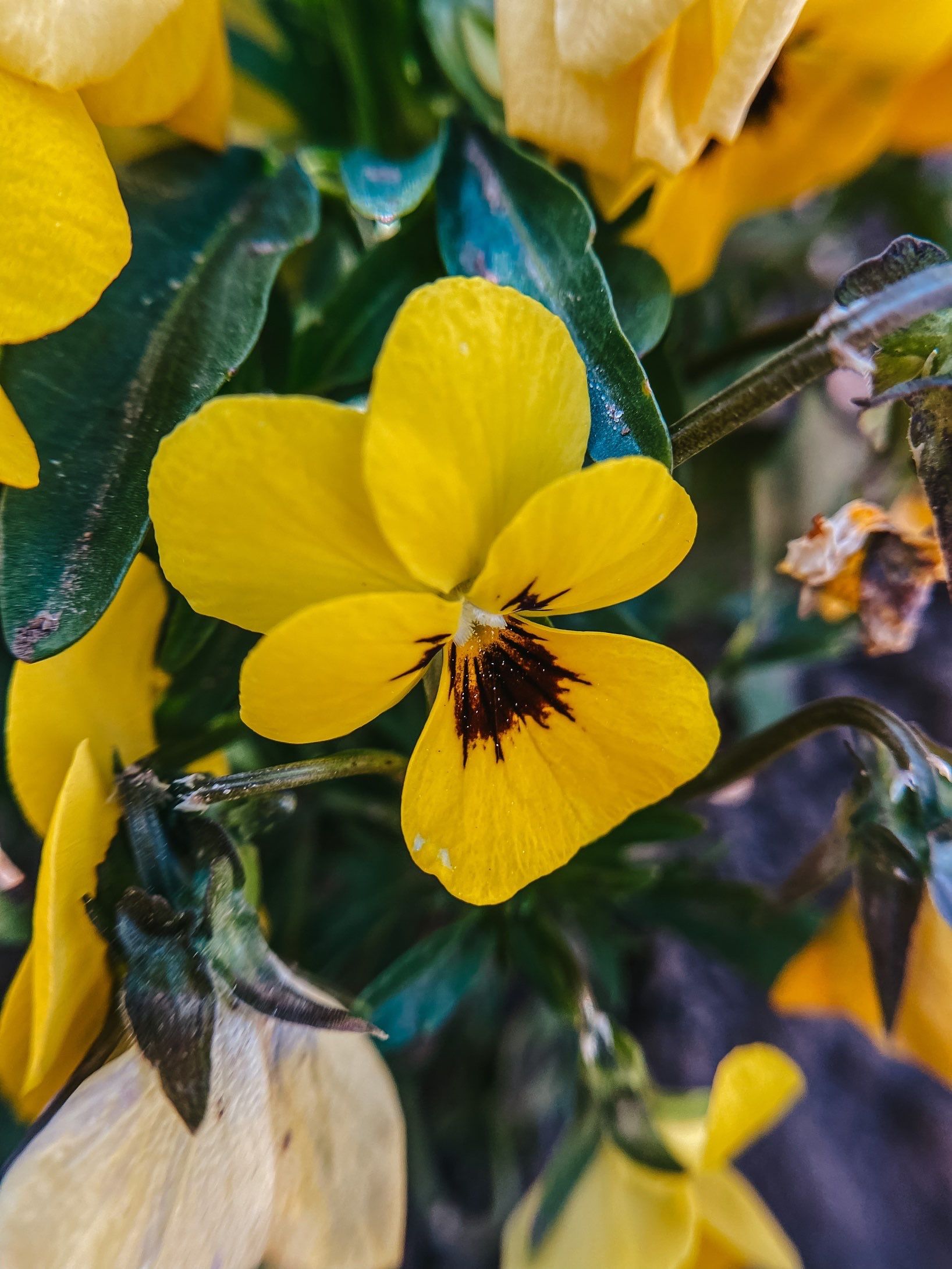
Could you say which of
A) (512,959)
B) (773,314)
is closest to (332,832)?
(512,959)

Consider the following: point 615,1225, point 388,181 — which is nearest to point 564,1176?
point 615,1225

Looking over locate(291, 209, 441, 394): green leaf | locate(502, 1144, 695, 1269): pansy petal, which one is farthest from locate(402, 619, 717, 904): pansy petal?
locate(502, 1144, 695, 1269): pansy petal

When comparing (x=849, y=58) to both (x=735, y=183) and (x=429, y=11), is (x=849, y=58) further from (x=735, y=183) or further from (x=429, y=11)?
(x=429, y=11)

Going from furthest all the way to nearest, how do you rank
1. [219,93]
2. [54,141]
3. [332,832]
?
[332,832] < [219,93] < [54,141]

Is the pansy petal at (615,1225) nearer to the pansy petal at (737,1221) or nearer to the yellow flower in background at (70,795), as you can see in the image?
the pansy petal at (737,1221)

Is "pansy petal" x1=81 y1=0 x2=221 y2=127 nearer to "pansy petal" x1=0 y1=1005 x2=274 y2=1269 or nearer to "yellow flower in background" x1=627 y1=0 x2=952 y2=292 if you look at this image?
"yellow flower in background" x1=627 y1=0 x2=952 y2=292

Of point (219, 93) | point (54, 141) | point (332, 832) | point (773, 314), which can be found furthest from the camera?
point (773, 314)
